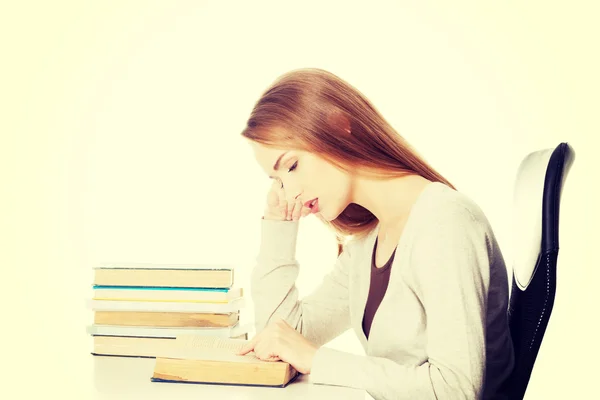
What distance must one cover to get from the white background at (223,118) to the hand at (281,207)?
89cm

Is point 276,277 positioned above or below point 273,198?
below

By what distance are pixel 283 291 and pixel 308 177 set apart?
0.35 meters

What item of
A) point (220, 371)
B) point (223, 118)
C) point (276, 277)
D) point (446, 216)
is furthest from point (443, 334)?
point (223, 118)

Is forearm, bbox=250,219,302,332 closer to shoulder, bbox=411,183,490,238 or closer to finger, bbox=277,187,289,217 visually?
finger, bbox=277,187,289,217

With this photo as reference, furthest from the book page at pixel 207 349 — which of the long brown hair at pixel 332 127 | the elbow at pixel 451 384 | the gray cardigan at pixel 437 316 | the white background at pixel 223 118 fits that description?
the white background at pixel 223 118

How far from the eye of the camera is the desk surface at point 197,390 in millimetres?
1108

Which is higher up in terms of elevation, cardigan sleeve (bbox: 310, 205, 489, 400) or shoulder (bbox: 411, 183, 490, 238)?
shoulder (bbox: 411, 183, 490, 238)

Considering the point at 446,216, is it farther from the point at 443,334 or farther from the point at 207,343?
the point at 207,343

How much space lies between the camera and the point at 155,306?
1537mm

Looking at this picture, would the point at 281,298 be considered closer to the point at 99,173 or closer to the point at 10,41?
the point at 99,173

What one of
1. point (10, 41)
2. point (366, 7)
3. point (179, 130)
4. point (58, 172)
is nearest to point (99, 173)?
point (58, 172)

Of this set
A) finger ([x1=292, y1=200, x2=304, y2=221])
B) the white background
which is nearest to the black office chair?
finger ([x1=292, y1=200, x2=304, y2=221])

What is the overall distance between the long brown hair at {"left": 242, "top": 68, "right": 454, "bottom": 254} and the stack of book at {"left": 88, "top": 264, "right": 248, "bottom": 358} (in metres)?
0.34

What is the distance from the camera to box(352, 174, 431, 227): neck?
148 cm
